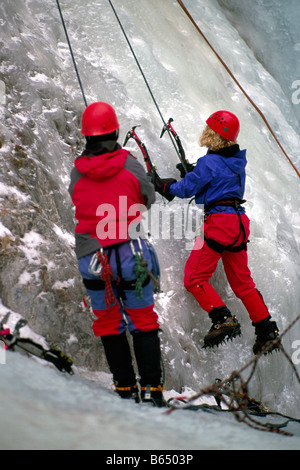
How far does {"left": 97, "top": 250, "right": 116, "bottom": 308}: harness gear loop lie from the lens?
6.87 feet

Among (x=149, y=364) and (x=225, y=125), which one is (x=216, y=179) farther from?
(x=149, y=364)

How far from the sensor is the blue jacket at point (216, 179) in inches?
114

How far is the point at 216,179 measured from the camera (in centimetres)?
292

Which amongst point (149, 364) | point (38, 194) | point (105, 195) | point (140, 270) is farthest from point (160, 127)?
point (149, 364)

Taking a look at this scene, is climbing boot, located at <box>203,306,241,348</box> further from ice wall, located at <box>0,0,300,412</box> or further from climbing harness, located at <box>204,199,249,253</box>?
climbing harness, located at <box>204,199,249,253</box>

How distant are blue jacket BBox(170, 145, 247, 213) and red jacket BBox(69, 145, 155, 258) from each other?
2.60ft

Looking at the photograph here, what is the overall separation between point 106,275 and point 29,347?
1.60 ft

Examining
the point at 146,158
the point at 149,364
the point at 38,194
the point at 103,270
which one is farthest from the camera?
the point at 146,158

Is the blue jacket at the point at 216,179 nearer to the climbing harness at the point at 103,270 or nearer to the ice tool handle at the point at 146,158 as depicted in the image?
the ice tool handle at the point at 146,158

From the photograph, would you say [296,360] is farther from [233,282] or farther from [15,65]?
[15,65]

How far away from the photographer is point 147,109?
3.79 m

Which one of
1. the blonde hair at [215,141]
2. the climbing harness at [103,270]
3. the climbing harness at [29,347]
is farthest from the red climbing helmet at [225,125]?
the climbing harness at [29,347]

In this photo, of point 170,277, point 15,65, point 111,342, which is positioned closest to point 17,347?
point 111,342

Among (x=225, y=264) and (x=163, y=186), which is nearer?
(x=163, y=186)
